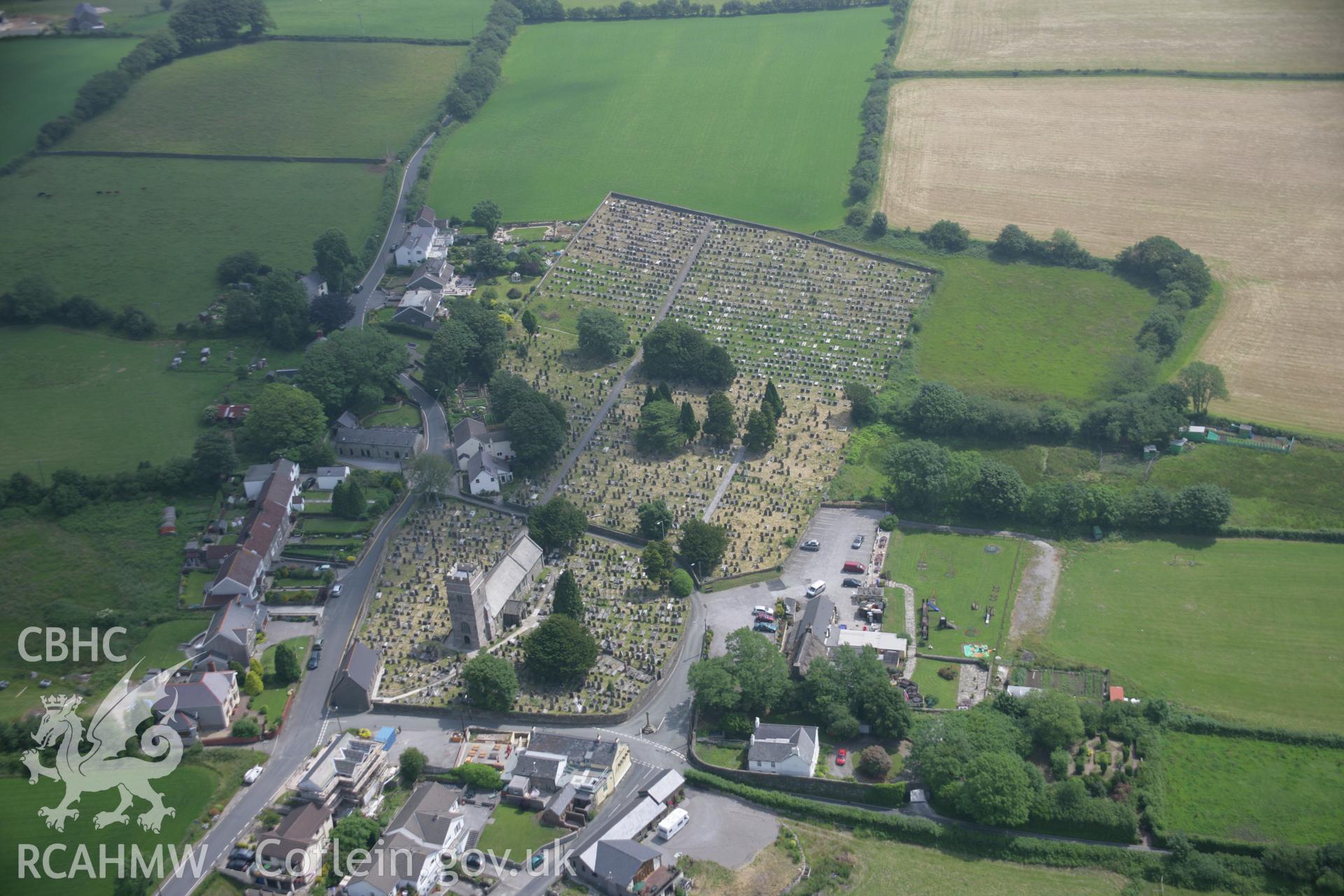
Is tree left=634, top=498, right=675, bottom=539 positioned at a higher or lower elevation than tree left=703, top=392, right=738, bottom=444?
lower

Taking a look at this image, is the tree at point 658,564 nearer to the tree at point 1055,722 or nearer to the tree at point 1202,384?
the tree at point 1055,722

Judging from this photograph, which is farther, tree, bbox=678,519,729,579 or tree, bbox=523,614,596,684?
tree, bbox=678,519,729,579

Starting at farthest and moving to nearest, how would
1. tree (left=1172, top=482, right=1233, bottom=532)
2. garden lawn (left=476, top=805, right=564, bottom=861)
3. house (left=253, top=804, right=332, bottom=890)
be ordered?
tree (left=1172, top=482, right=1233, bottom=532), garden lawn (left=476, top=805, right=564, bottom=861), house (left=253, top=804, right=332, bottom=890)

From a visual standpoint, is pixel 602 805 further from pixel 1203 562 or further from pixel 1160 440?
pixel 1160 440

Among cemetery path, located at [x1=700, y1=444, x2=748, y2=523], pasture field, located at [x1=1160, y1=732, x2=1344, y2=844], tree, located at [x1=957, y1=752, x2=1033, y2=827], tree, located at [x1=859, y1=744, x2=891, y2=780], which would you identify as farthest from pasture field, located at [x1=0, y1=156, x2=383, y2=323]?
pasture field, located at [x1=1160, y1=732, x2=1344, y2=844]

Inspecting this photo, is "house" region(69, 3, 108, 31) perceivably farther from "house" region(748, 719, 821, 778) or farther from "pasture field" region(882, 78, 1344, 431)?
"house" region(748, 719, 821, 778)

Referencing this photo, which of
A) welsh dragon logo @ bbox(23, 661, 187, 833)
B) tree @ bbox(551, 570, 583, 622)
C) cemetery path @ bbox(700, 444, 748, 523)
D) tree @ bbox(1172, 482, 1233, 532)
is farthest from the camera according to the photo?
cemetery path @ bbox(700, 444, 748, 523)

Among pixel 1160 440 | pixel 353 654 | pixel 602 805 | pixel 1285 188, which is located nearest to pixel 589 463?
pixel 353 654
